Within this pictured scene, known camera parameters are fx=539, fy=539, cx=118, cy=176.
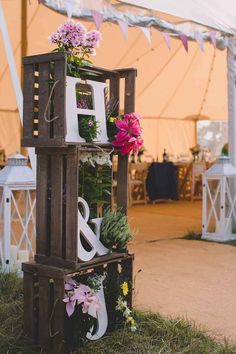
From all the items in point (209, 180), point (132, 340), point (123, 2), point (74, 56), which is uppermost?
point (123, 2)

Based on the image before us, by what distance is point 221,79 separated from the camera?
10211mm

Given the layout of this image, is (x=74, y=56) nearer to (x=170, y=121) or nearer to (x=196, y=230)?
(x=196, y=230)

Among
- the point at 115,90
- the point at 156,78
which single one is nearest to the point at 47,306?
the point at 115,90

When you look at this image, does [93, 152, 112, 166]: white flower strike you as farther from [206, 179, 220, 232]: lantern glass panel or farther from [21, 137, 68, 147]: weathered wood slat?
[206, 179, 220, 232]: lantern glass panel

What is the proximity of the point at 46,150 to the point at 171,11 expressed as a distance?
2.73 metres

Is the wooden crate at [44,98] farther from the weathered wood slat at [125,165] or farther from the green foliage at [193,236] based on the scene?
the green foliage at [193,236]

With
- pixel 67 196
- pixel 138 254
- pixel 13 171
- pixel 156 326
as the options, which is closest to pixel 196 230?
pixel 138 254

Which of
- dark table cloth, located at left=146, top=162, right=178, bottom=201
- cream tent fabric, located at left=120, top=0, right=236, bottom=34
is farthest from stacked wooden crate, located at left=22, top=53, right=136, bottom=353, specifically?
dark table cloth, located at left=146, top=162, right=178, bottom=201

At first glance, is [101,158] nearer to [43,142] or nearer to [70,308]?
[43,142]

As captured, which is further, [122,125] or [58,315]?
[122,125]

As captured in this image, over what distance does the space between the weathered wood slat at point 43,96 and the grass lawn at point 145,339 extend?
926 millimetres

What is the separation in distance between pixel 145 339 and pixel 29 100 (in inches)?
46.6

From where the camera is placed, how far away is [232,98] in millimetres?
5605

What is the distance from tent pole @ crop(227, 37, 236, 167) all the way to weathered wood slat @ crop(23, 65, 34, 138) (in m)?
3.52
